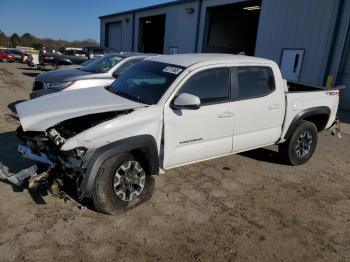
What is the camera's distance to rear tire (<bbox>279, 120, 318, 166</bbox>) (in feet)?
18.4

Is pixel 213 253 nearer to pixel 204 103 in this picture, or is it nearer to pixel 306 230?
pixel 306 230

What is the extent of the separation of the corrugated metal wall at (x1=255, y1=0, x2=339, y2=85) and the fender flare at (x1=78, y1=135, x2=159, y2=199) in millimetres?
11755

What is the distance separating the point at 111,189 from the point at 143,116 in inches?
34.6

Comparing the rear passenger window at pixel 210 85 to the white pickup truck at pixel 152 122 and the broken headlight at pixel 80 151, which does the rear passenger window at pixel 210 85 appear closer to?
the white pickup truck at pixel 152 122

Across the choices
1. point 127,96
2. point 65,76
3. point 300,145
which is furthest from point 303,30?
point 127,96

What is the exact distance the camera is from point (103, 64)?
8.41m

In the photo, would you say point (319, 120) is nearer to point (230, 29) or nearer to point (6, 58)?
point (230, 29)

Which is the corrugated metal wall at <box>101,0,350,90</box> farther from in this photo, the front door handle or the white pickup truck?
the front door handle

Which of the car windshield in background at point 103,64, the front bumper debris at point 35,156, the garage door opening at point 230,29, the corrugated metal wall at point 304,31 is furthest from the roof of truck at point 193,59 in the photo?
the garage door opening at point 230,29

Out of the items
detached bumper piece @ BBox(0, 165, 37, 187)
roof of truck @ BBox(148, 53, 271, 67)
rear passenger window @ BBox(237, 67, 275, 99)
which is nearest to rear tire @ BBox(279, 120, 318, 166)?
rear passenger window @ BBox(237, 67, 275, 99)

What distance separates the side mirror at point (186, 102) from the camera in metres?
3.72

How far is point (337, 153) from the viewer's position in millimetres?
7012

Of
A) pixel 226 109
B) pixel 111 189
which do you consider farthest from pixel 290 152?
pixel 111 189

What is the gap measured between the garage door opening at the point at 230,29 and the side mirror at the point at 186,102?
17.2 meters
